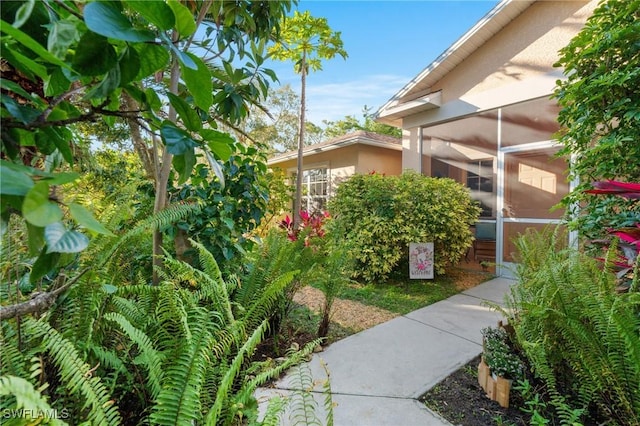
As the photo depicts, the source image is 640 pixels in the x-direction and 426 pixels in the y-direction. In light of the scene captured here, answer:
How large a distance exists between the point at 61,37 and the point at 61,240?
26 centimetres

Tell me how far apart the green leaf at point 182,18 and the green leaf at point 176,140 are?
0.19 metres

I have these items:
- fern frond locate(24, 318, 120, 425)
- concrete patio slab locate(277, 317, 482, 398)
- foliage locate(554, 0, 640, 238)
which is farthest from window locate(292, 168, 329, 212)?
fern frond locate(24, 318, 120, 425)

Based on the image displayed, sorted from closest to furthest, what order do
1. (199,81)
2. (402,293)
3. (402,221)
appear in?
(199,81)
(402,293)
(402,221)

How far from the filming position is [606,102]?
280cm

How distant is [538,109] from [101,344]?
6.43 m

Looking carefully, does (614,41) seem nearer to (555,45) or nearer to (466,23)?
(555,45)

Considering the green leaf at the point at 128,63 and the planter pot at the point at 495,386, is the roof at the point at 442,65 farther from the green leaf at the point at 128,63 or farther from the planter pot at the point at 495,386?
the green leaf at the point at 128,63

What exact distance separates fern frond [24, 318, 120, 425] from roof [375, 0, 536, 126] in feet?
21.4

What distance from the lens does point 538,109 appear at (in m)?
5.18

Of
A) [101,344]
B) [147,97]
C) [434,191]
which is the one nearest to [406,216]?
[434,191]

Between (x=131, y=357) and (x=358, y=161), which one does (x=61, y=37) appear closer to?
(x=131, y=357)

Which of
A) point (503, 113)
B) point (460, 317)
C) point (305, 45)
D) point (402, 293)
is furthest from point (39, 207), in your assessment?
point (305, 45)

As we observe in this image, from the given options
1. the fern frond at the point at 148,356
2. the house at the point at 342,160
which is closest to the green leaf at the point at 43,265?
the fern frond at the point at 148,356

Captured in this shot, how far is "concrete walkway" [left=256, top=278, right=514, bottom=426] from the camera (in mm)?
1868
